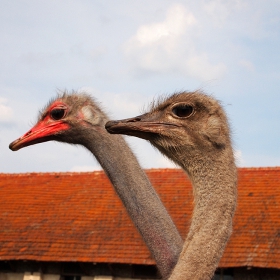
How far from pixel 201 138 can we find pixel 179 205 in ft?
55.1

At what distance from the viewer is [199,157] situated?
13.4 ft

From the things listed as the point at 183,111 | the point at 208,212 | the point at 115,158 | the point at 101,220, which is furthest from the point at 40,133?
the point at 101,220

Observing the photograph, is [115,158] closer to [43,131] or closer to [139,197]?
[139,197]

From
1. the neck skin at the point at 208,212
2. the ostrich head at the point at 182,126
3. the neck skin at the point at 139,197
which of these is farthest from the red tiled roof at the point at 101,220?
the neck skin at the point at 208,212

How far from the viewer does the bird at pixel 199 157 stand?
3.70m

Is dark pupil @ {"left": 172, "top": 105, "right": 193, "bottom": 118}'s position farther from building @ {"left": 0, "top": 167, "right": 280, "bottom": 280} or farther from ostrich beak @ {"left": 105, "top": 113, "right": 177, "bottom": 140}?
building @ {"left": 0, "top": 167, "right": 280, "bottom": 280}

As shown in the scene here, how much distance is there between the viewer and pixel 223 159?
159 inches

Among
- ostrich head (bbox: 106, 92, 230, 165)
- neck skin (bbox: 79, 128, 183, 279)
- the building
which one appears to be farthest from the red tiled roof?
ostrich head (bbox: 106, 92, 230, 165)

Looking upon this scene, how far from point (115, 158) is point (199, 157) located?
1.95 meters

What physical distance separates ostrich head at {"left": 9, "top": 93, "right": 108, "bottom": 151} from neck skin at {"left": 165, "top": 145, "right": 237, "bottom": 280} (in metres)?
2.25

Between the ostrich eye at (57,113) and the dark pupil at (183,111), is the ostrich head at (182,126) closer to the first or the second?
the dark pupil at (183,111)

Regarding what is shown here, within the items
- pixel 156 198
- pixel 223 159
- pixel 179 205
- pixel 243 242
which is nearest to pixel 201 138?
pixel 223 159

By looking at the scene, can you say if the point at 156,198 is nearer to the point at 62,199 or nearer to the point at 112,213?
the point at 112,213

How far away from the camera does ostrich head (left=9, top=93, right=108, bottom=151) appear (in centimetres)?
629
